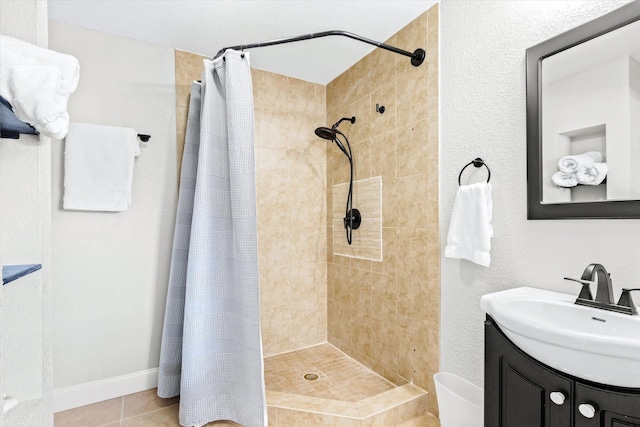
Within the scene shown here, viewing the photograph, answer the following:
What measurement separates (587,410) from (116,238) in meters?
2.44

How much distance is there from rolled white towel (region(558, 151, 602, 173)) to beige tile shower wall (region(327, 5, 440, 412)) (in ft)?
2.18

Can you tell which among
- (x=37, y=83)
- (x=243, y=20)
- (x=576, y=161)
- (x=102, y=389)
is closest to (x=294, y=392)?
(x=102, y=389)

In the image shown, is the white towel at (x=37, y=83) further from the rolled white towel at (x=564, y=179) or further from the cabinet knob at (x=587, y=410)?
the rolled white towel at (x=564, y=179)

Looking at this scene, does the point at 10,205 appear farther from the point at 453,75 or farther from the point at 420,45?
the point at 420,45

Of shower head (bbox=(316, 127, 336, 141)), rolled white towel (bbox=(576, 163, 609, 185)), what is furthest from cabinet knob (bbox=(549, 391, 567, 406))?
shower head (bbox=(316, 127, 336, 141))

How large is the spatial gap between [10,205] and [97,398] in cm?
187

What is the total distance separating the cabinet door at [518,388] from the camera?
3.26 ft

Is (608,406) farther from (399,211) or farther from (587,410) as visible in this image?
(399,211)

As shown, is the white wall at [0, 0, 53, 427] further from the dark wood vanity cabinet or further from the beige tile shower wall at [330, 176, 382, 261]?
the beige tile shower wall at [330, 176, 382, 261]

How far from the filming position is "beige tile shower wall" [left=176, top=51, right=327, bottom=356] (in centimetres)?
270

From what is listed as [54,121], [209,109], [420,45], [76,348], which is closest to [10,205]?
[54,121]

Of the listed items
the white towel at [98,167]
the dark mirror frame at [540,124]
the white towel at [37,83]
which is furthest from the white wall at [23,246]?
the dark mirror frame at [540,124]

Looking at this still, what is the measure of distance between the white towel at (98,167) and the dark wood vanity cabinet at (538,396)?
2.14 m

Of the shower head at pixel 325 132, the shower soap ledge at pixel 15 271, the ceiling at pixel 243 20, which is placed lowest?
the shower soap ledge at pixel 15 271
